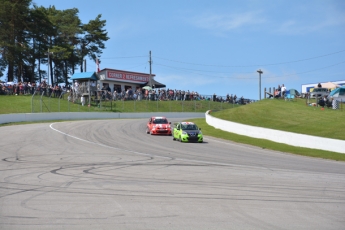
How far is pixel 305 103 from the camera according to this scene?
150 ft

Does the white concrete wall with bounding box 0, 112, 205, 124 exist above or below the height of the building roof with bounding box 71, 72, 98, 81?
below

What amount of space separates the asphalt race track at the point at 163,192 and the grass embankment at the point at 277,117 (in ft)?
24.8

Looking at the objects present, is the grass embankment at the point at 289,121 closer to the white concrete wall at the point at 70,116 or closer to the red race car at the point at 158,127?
the red race car at the point at 158,127

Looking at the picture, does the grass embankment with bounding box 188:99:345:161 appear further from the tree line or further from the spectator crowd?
the tree line

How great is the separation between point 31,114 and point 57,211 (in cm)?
3570

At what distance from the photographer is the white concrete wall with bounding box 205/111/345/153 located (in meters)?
24.4

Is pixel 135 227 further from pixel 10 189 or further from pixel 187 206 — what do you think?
pixel 10 189

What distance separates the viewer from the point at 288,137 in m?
28.0

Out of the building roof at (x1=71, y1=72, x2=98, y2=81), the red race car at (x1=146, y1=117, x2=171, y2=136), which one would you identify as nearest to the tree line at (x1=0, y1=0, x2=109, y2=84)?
the building roof at (x1=71, y1=72, x2=98, y2=81)

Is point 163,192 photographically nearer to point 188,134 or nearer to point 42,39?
point 188,134

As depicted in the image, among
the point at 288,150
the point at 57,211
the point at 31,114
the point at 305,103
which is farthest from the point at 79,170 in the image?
the point at 305,103

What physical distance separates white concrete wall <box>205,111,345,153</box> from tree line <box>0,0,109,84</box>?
29.0 m

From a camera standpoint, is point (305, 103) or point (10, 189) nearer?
point (10, 189)

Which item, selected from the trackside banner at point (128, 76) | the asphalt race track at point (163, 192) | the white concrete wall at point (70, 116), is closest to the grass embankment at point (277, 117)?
the white concrete wall at point (70, 116)
